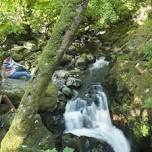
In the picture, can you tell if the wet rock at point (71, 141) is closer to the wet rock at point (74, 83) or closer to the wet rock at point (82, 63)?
the wet rock at point (74, 83)

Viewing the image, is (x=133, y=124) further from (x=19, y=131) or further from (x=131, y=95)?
(x=19, y=131)

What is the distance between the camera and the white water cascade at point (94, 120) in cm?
976

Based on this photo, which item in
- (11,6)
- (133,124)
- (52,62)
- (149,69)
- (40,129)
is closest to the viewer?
(52,62)

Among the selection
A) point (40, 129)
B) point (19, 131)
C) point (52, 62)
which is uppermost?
point (40, 129)

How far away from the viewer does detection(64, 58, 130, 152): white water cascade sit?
32.0ft

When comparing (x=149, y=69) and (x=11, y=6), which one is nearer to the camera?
(x=149, y=69)

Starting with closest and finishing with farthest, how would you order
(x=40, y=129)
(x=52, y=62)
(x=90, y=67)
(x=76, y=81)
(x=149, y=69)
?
(x=52, y=62), (x=40, y=129), (x=149, y=69), (x=76, y=81), (x=90, y=67)

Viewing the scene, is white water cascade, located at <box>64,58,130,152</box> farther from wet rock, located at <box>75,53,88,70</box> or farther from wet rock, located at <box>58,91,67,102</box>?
wet rock, located at <box>75,53,88,70</box>

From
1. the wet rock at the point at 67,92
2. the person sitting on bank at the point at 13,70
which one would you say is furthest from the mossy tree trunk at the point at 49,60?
the person sitting on bank at the point at 13,70

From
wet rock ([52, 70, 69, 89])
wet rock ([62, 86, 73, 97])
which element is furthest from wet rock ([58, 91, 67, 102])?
wet rock ([52, 70, 69, 89])

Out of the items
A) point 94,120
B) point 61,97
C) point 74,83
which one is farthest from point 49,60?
point 74,83

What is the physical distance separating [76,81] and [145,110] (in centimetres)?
298

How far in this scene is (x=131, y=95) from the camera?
32.3 ft

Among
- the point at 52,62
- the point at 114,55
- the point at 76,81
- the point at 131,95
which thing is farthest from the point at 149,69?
the point at 52,62
